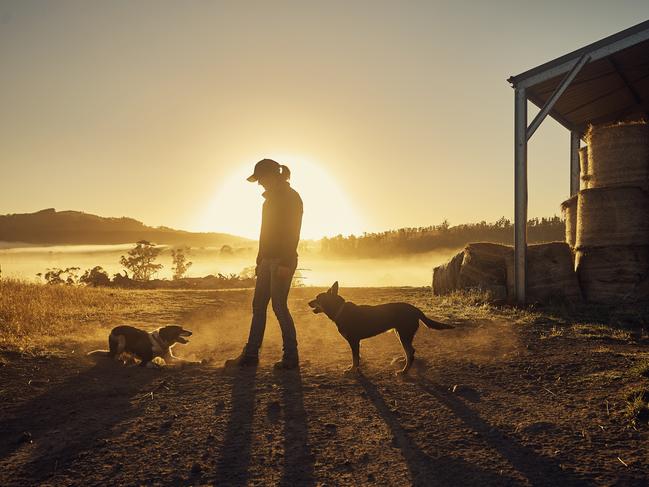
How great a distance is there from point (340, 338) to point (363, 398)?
131 inches

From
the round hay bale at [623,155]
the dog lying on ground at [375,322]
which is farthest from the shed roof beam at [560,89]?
the dog lying on ground at [375,322]

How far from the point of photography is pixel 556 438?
10.2 ft

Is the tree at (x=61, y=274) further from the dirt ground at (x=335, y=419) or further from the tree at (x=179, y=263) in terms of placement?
the dirt ground at (x=335, y=419)

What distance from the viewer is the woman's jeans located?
5.40 m

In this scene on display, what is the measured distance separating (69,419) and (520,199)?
9232 millimetres

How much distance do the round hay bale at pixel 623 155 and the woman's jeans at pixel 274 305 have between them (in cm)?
810

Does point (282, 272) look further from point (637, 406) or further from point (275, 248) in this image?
point (637, 406)

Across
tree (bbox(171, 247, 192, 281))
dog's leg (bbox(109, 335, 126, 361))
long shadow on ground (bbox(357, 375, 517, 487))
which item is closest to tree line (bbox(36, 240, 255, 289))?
tree (bbox(171, 247, 192, 281))

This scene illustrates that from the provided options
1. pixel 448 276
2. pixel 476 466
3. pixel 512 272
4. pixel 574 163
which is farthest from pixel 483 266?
pixel 476 466

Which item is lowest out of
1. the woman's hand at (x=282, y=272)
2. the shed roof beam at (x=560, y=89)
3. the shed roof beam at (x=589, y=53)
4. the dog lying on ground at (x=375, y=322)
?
the dog lying on ground at (x=375, y=322)

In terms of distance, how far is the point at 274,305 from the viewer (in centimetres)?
551

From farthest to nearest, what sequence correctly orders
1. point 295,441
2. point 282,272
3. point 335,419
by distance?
point 282,272 → point 335,419 → point 295,441

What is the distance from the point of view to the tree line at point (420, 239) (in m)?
35.8

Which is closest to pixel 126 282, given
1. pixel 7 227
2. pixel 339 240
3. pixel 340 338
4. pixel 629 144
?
pixel 340 338
